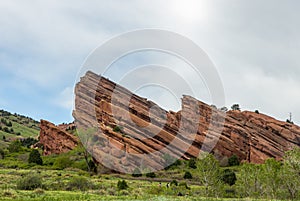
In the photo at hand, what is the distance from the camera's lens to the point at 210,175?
50469 millimetres

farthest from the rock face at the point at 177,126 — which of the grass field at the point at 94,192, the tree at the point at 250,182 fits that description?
the tree at the point at 250,182

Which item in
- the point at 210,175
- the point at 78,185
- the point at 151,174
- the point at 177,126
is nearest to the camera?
the point at 78,185

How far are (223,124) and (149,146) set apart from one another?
36003mm

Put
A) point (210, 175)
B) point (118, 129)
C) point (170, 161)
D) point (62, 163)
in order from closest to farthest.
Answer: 1. point (210, 175)
2. point (62, 163)
3. point (170, 161)
4. point (118, 129)

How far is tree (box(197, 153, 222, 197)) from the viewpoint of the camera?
4859 centimetres

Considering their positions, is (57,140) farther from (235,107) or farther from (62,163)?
(235,107)

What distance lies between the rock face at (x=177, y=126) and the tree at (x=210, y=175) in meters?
39.4

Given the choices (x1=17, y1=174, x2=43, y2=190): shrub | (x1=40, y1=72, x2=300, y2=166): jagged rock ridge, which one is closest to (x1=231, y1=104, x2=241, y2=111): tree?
(x1=40, y1=72, x2=300, y2=166): jagged rock ridge

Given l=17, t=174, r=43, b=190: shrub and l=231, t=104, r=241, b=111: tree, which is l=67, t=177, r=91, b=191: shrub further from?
l=231, t=104, r=241, b=111: tree

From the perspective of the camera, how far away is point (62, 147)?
4264 inches

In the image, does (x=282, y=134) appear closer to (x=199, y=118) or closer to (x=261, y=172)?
(x=199, y=118)

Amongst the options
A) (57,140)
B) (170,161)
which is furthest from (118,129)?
(57,140)

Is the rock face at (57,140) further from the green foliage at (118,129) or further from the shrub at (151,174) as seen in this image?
the shrub at (151,174)

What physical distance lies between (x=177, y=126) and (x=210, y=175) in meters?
63.6
